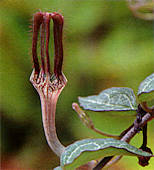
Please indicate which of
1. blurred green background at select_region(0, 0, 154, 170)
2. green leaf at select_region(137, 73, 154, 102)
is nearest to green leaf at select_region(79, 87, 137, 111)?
green leaf at select_region(137, 73, 154, 102)

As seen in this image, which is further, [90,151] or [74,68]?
[74,68]

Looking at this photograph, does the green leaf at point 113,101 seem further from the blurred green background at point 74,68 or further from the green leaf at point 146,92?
the blurred green background at point 74,68

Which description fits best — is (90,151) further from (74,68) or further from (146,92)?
(74,68)

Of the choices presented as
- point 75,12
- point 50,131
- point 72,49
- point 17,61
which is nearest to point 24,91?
point 17,61

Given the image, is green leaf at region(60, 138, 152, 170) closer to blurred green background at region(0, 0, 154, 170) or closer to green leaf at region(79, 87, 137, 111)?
green leaf at region(79, 87, 137, 111)

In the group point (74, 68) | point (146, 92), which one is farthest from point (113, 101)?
point (74, 68)

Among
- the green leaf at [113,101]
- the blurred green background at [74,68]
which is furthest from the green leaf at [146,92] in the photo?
the blurred green background at [74,68]

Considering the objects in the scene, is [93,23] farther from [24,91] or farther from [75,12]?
[24,91]
